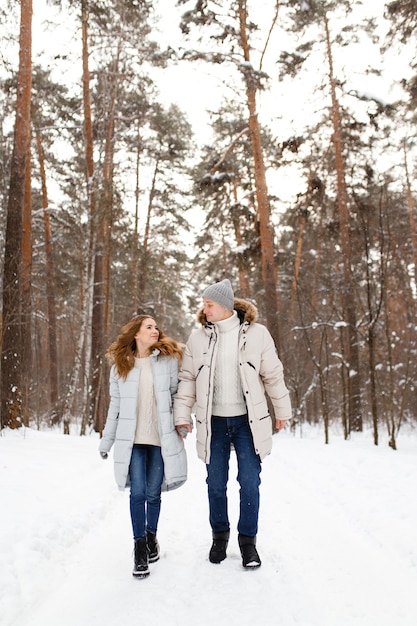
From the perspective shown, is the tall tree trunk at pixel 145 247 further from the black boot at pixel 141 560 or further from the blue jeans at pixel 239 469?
the black boot at pixel 141 560

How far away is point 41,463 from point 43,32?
11.8 meters

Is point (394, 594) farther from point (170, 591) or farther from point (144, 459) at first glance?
point (144, 459)

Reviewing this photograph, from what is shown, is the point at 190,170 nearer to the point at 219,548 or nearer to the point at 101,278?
the point at 101,278

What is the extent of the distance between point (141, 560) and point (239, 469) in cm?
95

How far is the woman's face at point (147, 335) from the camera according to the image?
154 inches

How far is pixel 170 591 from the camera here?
3.12 meters

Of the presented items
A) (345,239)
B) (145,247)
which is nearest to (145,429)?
(345,239)

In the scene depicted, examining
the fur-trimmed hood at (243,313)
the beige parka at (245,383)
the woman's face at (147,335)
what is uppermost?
the fur-trimmed hood at (243,313)

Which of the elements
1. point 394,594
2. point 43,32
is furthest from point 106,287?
point 394,594

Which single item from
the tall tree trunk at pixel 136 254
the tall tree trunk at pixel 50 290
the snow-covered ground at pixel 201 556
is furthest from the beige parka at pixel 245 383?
the tall tree trunk at pixel 50 290

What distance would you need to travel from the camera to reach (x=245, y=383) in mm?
3631

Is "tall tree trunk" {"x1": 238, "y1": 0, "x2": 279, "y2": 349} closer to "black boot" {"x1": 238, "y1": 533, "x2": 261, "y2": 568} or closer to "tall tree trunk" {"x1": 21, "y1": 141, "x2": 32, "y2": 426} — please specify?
"tall tree trunk" {"x1": 21, "y1": 141, "x2": 32, "y2": 426}

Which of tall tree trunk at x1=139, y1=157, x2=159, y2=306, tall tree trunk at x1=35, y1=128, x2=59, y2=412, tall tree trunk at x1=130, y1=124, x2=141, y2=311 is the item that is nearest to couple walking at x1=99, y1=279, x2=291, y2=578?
tall tree trunk at x1=130, y1=124, x2=141, y2=311

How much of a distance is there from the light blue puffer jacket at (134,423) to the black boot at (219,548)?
1.64 ft
